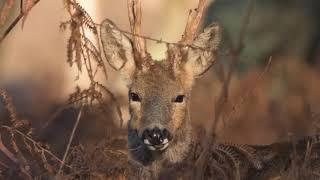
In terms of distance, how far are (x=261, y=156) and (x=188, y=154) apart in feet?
1.79

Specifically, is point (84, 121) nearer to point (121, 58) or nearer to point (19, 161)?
point (121, 58)

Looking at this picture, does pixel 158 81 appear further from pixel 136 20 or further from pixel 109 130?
pixel 109 130

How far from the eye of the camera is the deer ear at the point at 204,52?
708 centimetres

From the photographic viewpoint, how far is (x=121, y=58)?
7.27m

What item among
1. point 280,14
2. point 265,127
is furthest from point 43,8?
point 265,127

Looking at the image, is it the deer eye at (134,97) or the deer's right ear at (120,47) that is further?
the deer's right ear at (120,47)

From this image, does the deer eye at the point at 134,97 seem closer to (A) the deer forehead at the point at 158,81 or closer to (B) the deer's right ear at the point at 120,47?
(A) the deer forehead at the point at 158,81

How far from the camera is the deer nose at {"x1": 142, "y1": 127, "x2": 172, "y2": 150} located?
6469 mm

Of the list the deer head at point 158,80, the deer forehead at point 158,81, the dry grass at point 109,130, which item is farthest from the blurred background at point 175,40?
the deer forehead at point 158,81

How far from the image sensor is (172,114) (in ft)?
22.3

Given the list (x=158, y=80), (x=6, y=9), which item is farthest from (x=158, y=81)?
(x=6, y=9)

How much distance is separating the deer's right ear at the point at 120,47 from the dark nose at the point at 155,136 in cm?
75

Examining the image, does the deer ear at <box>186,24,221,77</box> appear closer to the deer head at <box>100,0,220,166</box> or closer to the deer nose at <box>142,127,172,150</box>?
the deer head at <box>100,0,220,166</box>

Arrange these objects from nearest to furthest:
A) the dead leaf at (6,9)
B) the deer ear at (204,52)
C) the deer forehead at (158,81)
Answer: the dead leaf at (6,9) < the deer forehead at (158,81) < the deer ear at (204,52)
